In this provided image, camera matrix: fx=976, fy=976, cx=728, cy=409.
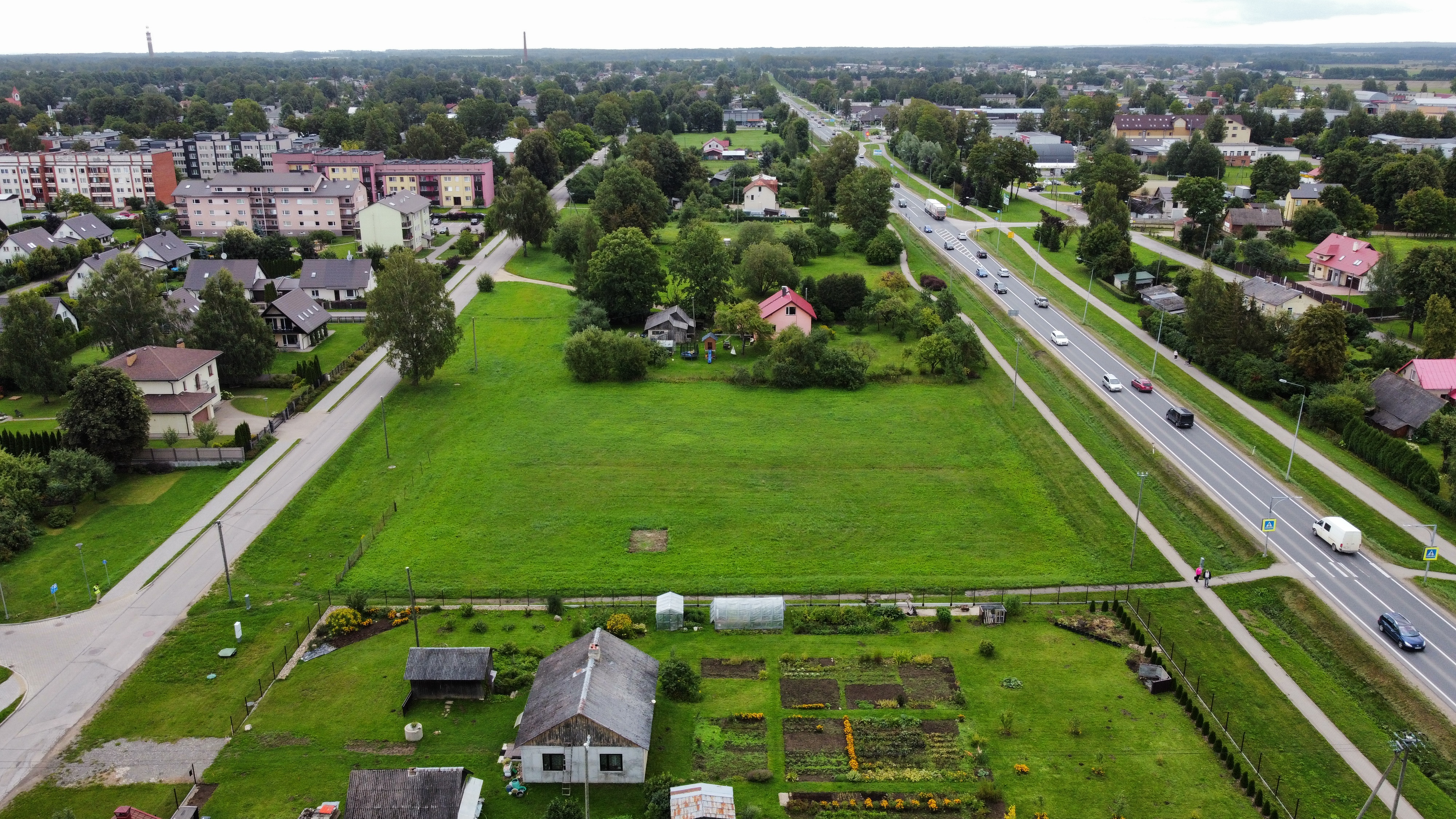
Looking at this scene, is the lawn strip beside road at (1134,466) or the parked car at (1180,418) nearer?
the lawn strip beside road at (1134,466)

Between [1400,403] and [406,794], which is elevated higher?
[1400,403]

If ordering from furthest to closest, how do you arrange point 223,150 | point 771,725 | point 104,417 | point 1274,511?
point 223,150 < point 104,417 < point 1274,511 < point 771,725

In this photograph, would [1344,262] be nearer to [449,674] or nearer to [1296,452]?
[1296,452]

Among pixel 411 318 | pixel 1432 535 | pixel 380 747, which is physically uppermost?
pixel 411 318

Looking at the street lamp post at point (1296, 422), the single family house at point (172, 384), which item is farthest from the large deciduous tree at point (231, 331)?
the street lamp post at point (1296, 422)

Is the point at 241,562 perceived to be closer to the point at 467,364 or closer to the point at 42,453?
the point at 42,453

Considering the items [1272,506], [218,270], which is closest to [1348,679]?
[1272,506]

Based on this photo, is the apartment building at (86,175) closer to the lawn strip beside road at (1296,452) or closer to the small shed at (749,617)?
the lawn strip beside road at (1296,452)
